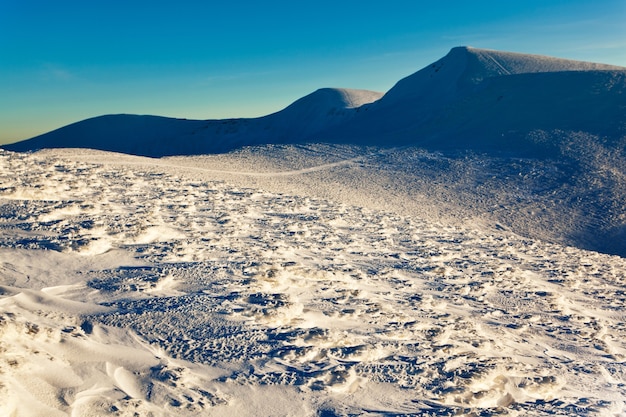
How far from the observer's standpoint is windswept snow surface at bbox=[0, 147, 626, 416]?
393 centimetres

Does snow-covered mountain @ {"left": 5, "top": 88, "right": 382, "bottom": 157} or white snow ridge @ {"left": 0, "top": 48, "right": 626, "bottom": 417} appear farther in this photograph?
snow-covered mountain @ {"left": 5, "top": 88, "right": 382, "bottom": 157}

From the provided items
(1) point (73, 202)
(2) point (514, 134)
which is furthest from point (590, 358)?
(2) point (514, 134)

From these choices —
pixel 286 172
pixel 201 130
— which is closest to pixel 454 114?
pixel 286 172

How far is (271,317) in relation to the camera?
526 centimetres

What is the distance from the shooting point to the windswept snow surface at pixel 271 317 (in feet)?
12.9

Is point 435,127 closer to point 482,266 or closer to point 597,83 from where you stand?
point 597,83

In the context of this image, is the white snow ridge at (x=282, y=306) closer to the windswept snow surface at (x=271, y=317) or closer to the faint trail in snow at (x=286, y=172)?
the windswept snow surface at (x=271, y=317)

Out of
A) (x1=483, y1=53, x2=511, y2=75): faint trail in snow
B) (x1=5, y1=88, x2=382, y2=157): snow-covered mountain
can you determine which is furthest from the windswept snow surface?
(x1=5, y1=88, x2=382, y2=157): snow-covered mountain

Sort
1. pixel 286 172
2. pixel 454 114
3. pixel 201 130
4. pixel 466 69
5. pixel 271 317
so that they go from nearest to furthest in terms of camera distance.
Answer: pixel 271 317 < pixel 286 172 < pixel 454 114 < pixel 466 69 < pixel 201 130

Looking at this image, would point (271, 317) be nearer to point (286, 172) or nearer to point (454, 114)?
point (286, 172)

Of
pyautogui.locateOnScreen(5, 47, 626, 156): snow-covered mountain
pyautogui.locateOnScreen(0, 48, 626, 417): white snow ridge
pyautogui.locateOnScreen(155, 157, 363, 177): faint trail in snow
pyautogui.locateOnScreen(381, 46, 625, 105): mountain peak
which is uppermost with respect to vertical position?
pyautogui.locateOnScreen(381, 46, 625, 105): mountain peak

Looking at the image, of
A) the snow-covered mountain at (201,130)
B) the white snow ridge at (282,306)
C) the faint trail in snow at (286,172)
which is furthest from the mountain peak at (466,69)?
the white snow ridge at (282,306)

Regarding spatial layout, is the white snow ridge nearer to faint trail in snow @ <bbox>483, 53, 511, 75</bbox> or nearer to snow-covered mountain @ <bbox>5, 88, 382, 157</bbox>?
faint trail in snow @ <bbox>483, 53, 511, 75</bbox>

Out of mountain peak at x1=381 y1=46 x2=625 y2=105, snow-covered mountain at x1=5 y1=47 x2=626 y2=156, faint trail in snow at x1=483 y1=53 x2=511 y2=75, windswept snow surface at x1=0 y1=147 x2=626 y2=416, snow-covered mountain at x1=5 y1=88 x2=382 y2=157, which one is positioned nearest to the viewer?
windswept snow surface at x1=0 y1=147 x2=626 y2=416
